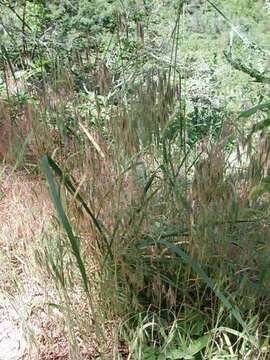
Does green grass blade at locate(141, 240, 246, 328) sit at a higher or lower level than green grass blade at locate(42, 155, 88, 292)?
lower

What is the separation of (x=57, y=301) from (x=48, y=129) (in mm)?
537

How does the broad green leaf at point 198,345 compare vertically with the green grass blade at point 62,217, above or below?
below

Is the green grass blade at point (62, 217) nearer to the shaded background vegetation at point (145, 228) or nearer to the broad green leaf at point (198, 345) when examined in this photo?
the shaded background vegetation at point (145, 228)

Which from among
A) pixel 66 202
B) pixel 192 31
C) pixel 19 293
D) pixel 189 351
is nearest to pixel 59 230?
pixel 66 202

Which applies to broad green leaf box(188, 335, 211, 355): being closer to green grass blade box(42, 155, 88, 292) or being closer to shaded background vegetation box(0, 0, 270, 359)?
shaded background vegetation box(0, 0, 270, 359)

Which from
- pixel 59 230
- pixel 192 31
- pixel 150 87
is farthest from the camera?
pixel 192 31

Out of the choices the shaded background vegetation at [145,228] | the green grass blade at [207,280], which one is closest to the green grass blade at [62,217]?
the shaded background vegetation at [145,228]

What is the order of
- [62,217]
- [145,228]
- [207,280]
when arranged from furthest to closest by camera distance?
[145,228] < [207,280] < [62,217]

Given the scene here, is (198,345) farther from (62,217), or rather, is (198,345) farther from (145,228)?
(62,217)

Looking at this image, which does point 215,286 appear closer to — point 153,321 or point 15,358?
point 153,321

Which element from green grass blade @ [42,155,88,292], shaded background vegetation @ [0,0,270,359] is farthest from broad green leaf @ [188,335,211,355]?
green grass blade @ [42,155,88,292]

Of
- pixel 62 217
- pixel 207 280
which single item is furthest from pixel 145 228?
pixel 62 217

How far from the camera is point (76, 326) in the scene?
128 centimetres

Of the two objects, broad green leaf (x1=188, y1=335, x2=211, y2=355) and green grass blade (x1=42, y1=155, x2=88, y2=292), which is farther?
broad green leaf (x1=188, y1=335, x2=211, y2=355)
